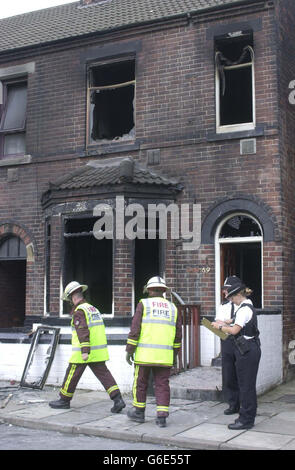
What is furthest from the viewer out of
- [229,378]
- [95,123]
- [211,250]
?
[95,123]

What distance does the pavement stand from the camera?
6.80 metres

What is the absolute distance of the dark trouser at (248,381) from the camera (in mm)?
7256

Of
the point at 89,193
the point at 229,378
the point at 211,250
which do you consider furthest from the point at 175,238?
the point at 229,378

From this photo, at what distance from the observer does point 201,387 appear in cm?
916

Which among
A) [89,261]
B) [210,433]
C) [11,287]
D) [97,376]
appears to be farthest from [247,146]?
[11,287]

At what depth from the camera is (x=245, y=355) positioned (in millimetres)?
7363

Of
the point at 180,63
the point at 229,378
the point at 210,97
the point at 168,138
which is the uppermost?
the point at 180,63

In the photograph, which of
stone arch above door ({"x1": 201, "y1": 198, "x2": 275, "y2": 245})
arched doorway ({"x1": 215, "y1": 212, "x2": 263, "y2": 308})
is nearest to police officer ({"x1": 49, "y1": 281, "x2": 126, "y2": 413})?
arched doorway ({"x1": 215, "y1": 212, "x2": 263, "y2": 308})

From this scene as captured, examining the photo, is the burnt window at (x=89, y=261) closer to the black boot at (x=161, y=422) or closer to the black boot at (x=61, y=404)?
the black boot at (x=61, y=404)

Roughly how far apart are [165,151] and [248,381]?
5.66m

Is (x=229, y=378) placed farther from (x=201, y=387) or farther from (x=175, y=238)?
(x=175, y=238)

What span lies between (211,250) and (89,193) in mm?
2471

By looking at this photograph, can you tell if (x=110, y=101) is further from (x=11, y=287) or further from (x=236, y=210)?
(x=11, y=287)
